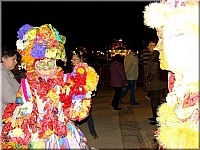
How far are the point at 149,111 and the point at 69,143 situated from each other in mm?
5664

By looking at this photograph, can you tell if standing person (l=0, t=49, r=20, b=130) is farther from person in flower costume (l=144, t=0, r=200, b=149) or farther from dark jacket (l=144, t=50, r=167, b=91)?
dark jacket (l=144, t=50, r=167, b=91)

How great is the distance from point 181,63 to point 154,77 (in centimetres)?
448

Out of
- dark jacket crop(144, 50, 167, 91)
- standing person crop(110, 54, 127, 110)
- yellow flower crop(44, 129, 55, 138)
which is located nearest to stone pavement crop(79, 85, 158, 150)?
standing person crop(110, 54, 127, 110)

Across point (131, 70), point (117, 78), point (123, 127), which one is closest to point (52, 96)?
point (123, 127)

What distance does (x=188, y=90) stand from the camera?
311 centimetres

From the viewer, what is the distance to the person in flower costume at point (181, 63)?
3.04 m

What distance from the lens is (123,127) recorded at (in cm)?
758

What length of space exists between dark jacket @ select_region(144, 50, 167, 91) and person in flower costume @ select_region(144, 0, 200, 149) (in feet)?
13.6

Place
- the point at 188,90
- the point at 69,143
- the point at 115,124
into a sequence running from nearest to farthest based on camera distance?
the point at 188,90, the point at 69,143, the point at 115,124

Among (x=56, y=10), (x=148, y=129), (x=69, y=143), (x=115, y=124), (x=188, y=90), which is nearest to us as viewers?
(x=188, y=90)

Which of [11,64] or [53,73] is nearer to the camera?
[53,73]

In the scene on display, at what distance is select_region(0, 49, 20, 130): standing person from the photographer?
14.8 feet

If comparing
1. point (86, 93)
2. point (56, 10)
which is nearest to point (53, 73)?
point (86, 93)

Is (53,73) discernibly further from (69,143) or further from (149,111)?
(149,111)
